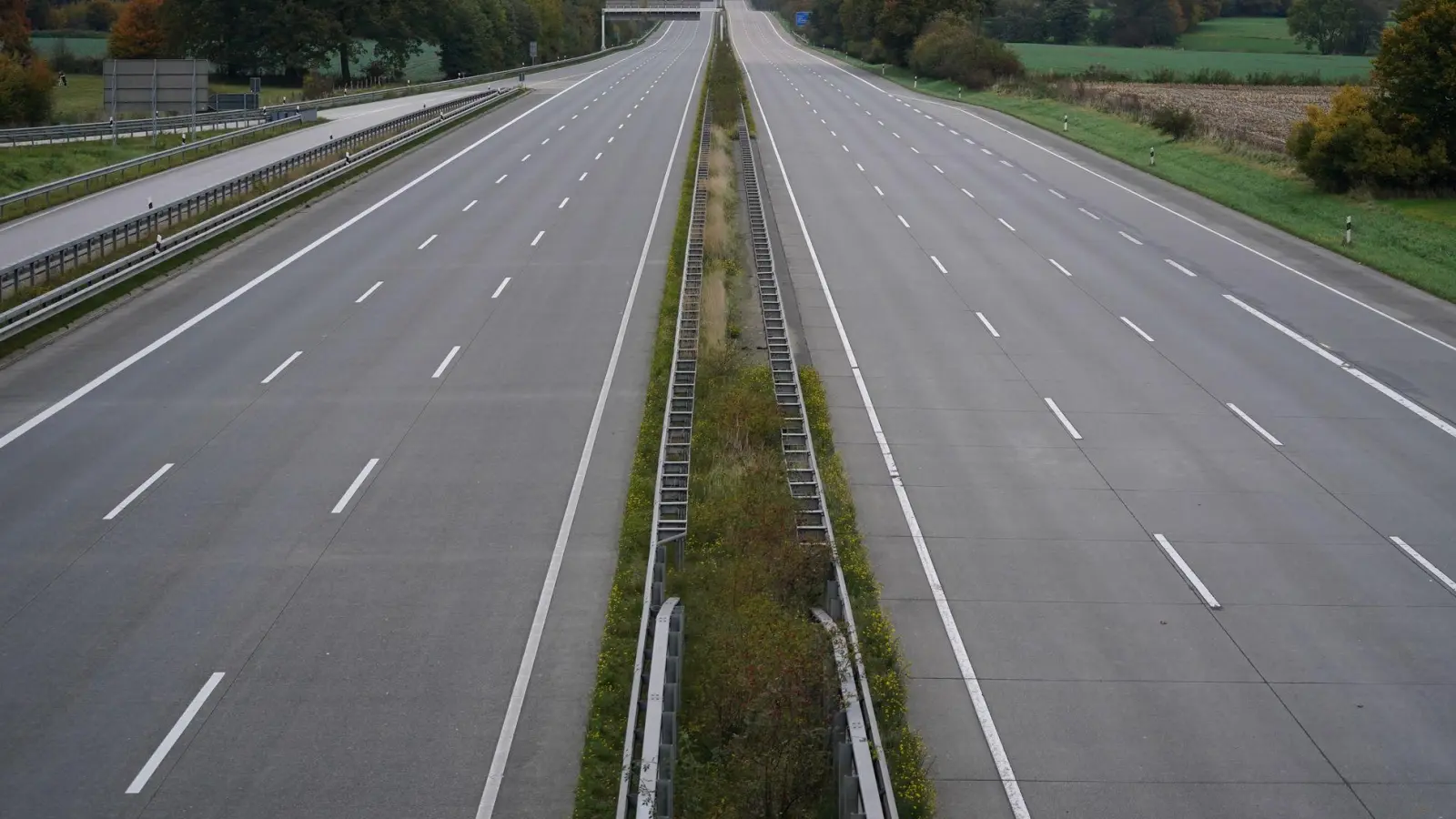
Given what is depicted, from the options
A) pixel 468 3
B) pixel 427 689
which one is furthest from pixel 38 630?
pixel 468 3

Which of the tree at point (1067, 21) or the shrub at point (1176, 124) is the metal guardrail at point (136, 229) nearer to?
the shrub at point (1176, 124)

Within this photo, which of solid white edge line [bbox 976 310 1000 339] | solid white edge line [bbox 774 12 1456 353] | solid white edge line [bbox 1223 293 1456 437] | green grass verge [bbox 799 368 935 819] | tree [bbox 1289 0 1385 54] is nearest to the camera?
green grass verge [bbox 799 368 935 819]

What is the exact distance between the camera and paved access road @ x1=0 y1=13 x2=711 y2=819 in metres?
12.4

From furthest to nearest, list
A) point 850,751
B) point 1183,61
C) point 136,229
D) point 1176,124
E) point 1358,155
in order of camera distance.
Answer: point 1183,61 < point 1176,124 < point 1358,155 < point 136,229 < point 850,751

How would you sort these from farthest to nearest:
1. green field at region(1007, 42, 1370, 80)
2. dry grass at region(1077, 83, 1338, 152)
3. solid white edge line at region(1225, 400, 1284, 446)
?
green field at region(1007, 42, 1370, 80) < dry grass at region(1077, 83, 1338, 152) < solid white edge line at region(1225, 400, 1284, 446)

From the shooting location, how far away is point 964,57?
89.8 metres

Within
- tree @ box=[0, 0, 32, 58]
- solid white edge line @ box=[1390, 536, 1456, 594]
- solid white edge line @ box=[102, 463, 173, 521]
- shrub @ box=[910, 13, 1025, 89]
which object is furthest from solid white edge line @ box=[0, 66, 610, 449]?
shrub @ box=[910, 13, 1025, 89]

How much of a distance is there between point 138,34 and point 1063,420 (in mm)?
97226

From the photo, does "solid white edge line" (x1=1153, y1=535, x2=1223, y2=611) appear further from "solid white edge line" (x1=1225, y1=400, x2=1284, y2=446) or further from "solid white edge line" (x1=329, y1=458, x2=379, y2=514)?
"solid white edge line" (x1=329, y1=458, x2=379, y2=514)

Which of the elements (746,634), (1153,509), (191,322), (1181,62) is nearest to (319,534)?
(746,634)

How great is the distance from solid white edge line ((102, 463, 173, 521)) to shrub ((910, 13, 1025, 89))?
75.2 metres

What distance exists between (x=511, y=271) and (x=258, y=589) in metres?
18.1

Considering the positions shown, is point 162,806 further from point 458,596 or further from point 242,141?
point 242,141

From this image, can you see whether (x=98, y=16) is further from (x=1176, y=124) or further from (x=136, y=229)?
(x=136, y=229)
